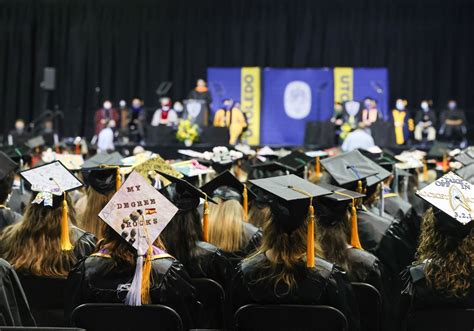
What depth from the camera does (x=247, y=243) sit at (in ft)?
14.0

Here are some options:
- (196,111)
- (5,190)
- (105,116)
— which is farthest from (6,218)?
(105,116)

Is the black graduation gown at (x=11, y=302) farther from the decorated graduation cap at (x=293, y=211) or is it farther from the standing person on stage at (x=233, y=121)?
the standing person on stage at (x=233, y=121)

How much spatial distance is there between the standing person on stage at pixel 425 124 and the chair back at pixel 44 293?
15951 millimetres

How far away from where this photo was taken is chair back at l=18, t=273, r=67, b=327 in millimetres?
3771

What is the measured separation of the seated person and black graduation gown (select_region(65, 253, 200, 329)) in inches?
37.4

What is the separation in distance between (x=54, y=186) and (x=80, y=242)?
1.12 feet

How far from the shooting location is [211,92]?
21047mm

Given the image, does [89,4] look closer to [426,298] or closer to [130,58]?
[130,58]

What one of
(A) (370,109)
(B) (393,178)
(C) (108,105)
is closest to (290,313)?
(B) (393,178)

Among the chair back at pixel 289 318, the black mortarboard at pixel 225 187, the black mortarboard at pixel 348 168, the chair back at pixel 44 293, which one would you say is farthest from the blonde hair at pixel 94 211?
the chair back at pixel 289 318

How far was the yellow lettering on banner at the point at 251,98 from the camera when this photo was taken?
68.5ft

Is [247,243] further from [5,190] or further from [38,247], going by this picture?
[5,190]

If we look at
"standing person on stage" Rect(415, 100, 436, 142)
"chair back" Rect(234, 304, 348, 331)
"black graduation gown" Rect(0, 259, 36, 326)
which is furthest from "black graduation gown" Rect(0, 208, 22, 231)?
"standing person on stage" Rect(415, 100, 436, 142)

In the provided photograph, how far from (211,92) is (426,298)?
1823 cm
